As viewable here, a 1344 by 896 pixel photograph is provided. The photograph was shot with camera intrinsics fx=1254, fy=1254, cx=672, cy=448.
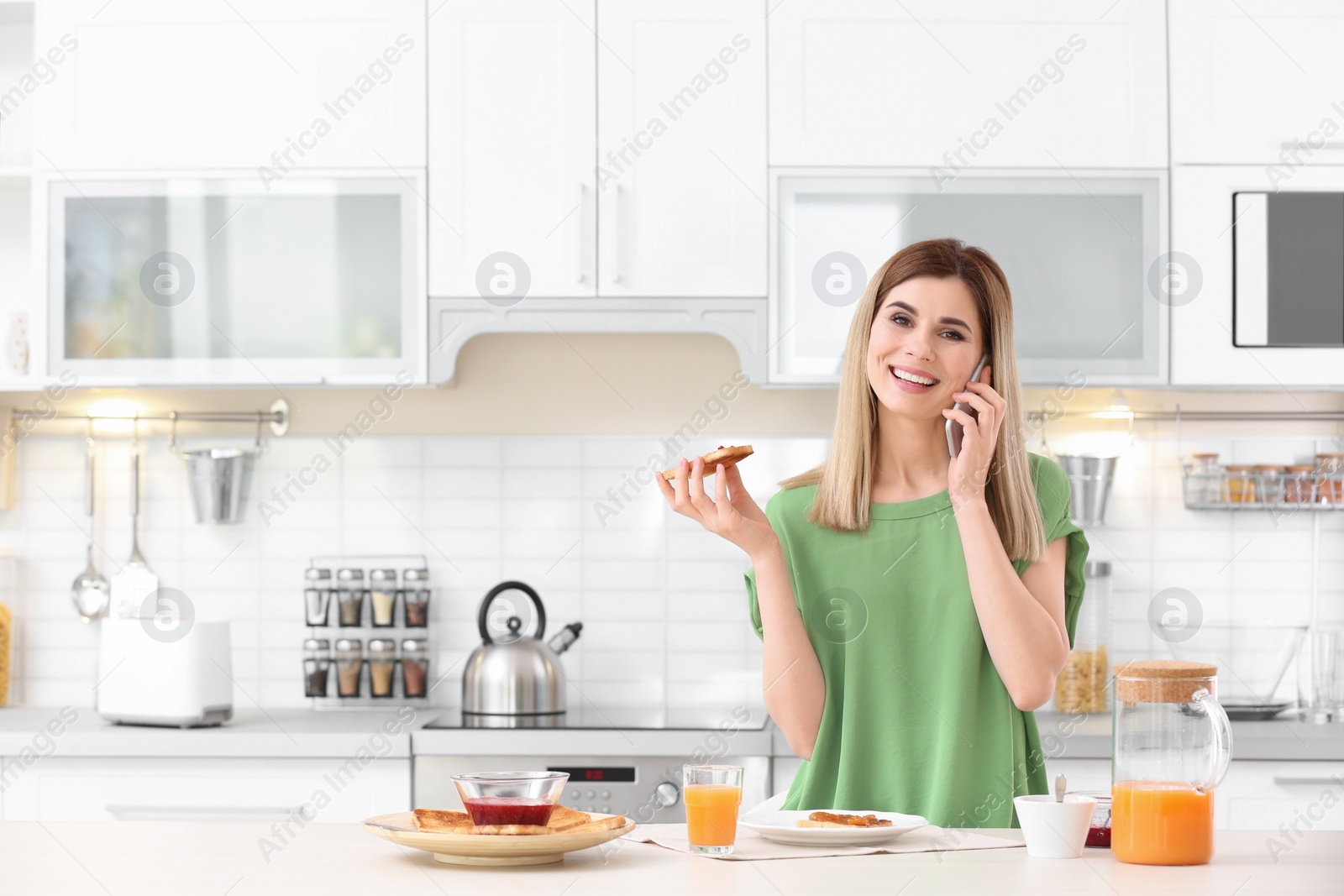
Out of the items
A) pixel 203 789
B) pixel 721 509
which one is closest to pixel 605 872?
pixel 721 509

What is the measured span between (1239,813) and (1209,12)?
162cm

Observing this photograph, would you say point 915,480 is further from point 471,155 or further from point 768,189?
point 471,155

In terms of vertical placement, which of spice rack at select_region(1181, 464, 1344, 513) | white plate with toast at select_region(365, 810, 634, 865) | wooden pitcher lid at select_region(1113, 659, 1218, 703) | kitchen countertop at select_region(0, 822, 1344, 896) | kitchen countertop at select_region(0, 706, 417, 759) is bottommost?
kitchen countertop at select_region(0, 706, 417, 759)

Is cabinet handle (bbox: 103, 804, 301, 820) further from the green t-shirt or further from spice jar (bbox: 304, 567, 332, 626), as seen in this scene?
the green t-shirt

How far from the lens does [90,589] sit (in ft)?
9.57

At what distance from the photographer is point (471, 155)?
263cm

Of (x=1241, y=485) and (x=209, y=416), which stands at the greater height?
(x=209, y=416)

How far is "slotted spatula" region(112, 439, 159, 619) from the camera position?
2.91 m

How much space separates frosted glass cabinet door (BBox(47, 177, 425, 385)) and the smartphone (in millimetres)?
1398

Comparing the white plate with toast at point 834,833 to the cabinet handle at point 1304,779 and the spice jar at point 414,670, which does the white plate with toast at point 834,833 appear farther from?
the spice jar at point 414,670

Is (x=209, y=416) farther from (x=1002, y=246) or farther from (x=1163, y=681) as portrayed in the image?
(x=1163, y=681)

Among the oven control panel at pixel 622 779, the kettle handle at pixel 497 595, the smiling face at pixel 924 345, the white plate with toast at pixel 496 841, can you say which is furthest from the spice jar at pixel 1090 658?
the white plate with toast at pixel 496 841

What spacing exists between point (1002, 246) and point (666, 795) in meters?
1.31

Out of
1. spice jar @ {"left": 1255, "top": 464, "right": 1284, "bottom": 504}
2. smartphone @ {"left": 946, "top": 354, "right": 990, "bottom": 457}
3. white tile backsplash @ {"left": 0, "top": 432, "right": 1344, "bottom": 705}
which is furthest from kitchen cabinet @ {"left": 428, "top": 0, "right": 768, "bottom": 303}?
spice jar @ {"left": 1255, "top": 464, "right": 1284, "bottom": 504}
